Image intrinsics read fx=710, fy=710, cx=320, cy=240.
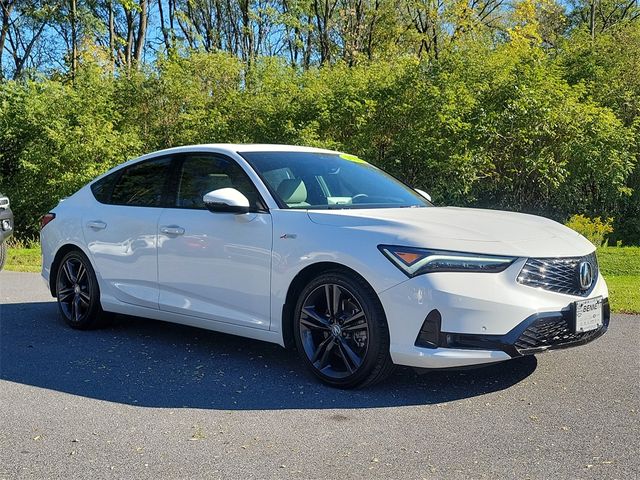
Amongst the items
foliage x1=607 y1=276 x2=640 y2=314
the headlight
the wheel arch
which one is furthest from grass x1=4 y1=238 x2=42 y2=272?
the headlight

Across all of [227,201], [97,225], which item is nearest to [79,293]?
[97,225]

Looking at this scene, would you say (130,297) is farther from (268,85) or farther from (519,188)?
(268,85)

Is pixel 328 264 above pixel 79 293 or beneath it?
above

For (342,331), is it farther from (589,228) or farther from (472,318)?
(589,228)

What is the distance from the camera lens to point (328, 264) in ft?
15.4

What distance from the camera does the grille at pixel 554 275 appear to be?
4.33 m

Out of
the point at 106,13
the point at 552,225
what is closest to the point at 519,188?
the point at 552,225

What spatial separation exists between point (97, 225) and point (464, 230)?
3.45 meters

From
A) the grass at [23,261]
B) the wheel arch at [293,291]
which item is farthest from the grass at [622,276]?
the grass at [23,261]

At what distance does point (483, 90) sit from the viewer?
1494 cm

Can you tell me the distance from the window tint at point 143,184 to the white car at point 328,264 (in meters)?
0.02

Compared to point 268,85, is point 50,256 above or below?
below

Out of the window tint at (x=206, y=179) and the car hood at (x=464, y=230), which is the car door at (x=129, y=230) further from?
the car hood at (x=464, y=230)

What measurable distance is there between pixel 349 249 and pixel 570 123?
11.1 m
